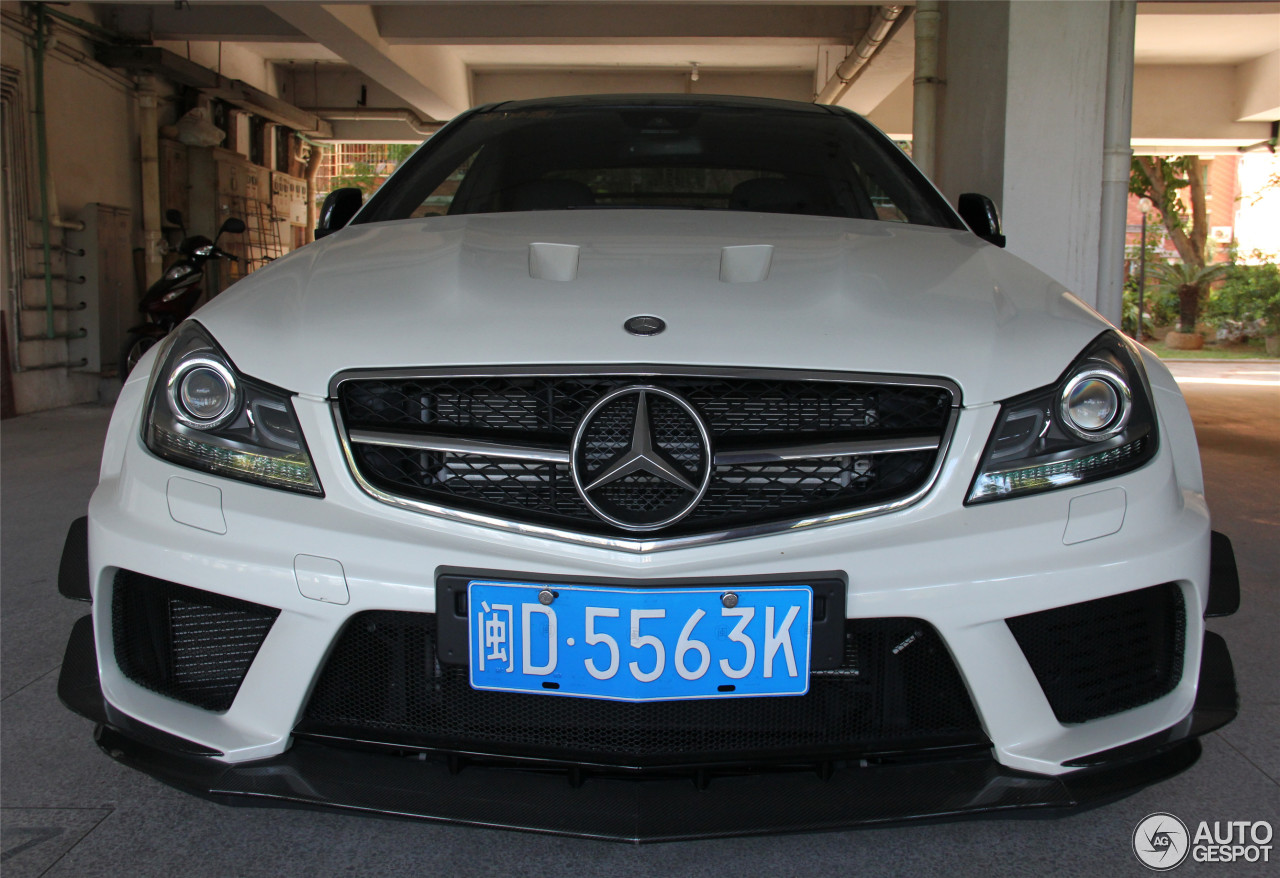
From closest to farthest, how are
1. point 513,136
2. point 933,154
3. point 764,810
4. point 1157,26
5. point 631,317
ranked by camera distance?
point 764,810 < point 631,317 < point 513,136 < point 933,154 < point 1157,26

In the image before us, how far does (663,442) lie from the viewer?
126 cm

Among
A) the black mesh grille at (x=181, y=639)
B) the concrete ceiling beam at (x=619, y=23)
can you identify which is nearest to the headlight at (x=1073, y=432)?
the black mesh grille at (x=181, y=639)

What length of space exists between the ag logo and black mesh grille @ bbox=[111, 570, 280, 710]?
46.7 inches

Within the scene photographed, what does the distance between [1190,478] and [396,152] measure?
27016mm

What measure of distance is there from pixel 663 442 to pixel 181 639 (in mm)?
638

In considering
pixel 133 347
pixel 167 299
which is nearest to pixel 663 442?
pixel 133 347

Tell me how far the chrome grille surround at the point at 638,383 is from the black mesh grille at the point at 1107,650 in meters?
0.22

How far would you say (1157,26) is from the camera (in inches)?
396


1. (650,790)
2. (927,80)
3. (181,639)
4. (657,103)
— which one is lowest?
(650,790)

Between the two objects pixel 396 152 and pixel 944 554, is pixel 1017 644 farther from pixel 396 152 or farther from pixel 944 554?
pixel 396 152

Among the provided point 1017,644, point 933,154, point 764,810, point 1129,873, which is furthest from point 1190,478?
point 933,154

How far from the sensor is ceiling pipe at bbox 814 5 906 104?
7727 mm

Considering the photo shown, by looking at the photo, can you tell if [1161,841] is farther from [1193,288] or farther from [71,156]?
[1193,288]

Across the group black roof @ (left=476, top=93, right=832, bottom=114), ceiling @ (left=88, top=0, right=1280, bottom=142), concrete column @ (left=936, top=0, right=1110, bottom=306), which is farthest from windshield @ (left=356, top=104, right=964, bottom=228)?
ceiling @ (left=88, top=0, right=1280, bottom=142)
